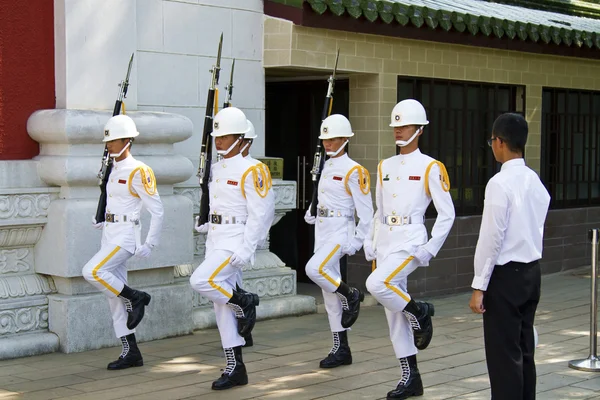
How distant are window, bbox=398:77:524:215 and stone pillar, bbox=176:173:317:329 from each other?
2285 millimetres

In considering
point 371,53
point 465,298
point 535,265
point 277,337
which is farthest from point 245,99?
point 535,265

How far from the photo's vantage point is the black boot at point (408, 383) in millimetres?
7668

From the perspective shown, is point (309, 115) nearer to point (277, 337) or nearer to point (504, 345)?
point (277, 337)

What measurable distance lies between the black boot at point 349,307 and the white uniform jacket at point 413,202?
1.07m

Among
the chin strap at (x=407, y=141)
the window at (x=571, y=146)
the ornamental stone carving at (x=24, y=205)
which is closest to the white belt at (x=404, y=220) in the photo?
the chin strap at (x=407, y=141)

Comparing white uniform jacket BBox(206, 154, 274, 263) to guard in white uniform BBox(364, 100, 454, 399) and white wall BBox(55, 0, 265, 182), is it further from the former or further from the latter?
white wall BBox(55, 0, 265, 182)

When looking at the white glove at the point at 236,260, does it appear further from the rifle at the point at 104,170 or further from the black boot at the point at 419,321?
the rifle at the point at 104,170

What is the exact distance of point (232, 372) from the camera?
8039 millimetres

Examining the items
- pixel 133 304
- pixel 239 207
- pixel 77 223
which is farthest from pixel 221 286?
pixel 77 223

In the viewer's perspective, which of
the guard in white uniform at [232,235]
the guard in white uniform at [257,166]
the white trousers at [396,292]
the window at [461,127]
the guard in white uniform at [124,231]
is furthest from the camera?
the window at [461,127]

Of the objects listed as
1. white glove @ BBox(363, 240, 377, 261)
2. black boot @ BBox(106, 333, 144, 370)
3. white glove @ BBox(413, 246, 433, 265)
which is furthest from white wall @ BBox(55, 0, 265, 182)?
white glove @ BBox(413, 246, 433, 265)

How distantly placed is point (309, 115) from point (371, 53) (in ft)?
5.07

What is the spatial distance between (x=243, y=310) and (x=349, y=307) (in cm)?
123

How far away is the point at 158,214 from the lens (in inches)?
345
